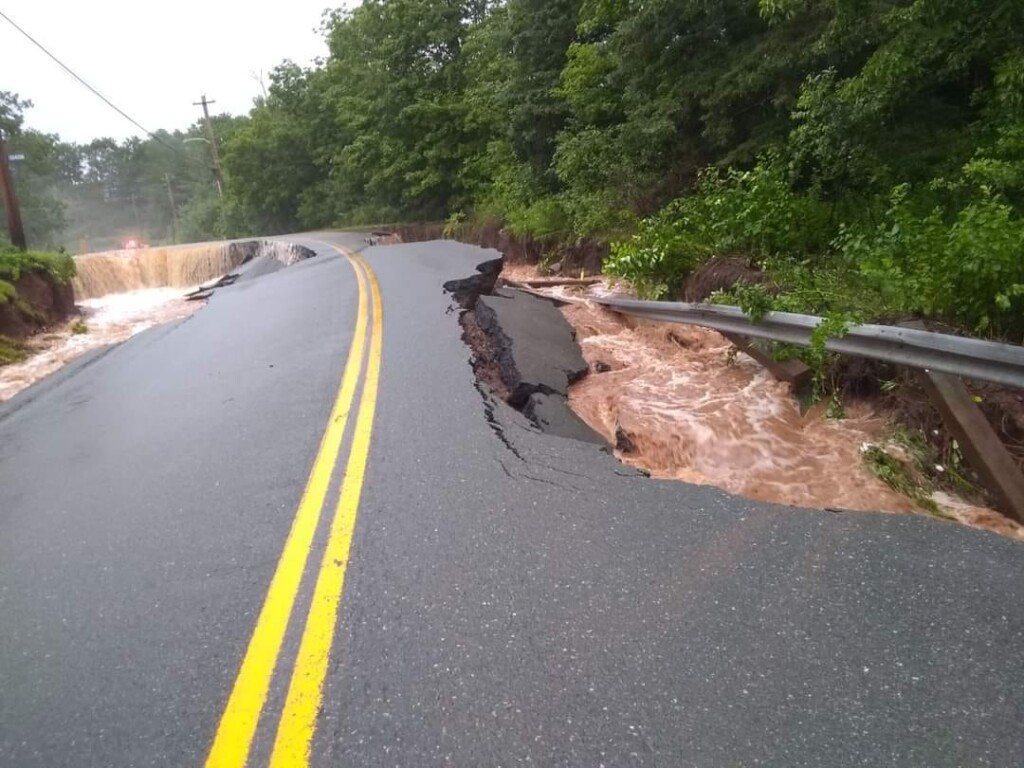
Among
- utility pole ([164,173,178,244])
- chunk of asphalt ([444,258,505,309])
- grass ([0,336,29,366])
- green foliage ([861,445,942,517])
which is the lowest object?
green foliage ([861,445,942,517])

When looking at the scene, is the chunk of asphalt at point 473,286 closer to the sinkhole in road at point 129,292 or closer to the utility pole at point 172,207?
the sinkhole in road at point 129,292

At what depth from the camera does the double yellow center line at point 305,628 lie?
2309 mm

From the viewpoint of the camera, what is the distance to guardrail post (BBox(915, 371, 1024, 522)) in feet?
12.1

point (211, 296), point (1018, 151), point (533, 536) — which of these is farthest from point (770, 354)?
point (211, 296)

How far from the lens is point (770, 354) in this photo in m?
5.78

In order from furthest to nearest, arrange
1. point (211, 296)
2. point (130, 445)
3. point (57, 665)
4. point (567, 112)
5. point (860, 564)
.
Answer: point (567, 112)
point (211, 296)
point (130, 445)
point (860, 564)
point (57, 665)

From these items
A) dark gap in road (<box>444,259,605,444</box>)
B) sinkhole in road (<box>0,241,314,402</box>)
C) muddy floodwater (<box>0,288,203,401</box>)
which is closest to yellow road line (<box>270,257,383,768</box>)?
dark gap in road (<box>444,259,605,444</box>)

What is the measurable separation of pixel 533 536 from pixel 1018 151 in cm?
553

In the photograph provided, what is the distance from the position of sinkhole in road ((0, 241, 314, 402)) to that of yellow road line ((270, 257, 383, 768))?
6651 mm

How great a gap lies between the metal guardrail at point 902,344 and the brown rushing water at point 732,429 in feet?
1.83

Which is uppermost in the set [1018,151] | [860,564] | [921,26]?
[921,26]

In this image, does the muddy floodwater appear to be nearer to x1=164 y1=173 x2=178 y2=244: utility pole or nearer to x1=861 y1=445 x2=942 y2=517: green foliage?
x1=861 y1=445 x2=942 y2=517: green foliage

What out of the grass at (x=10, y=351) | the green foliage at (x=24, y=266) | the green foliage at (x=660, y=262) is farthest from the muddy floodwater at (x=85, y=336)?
the green foliage at (x=660, y=262)

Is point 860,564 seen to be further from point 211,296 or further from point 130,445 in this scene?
point 211,296
